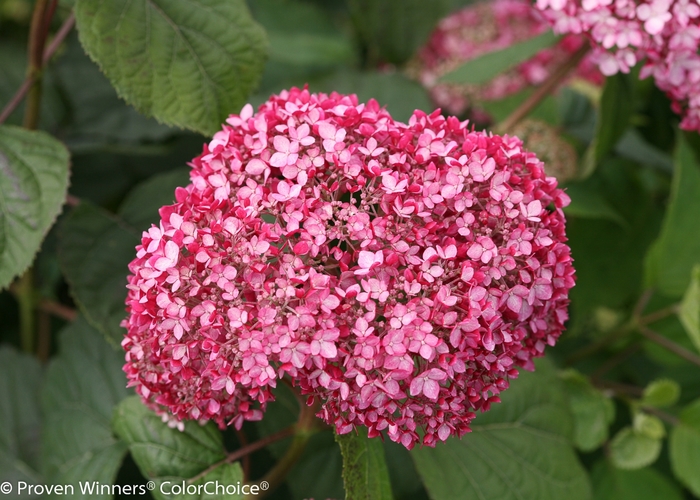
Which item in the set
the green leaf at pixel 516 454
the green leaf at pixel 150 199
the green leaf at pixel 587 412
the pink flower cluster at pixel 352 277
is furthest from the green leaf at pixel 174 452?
the green leaf at pixel 587 412

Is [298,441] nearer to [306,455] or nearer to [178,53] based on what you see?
[306,455]

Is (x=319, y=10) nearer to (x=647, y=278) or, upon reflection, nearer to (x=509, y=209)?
(x=647, y=278)

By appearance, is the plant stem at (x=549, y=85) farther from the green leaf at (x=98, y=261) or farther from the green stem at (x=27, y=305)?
the green stem at (x=27, y=305)

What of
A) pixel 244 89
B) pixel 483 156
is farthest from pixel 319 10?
pixel 483 156

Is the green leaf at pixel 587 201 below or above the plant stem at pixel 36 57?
below

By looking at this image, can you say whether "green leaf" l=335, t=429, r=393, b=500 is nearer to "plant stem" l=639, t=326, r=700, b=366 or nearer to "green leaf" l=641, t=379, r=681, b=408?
"green leaf" l=641, t=379, r=681, b=408
